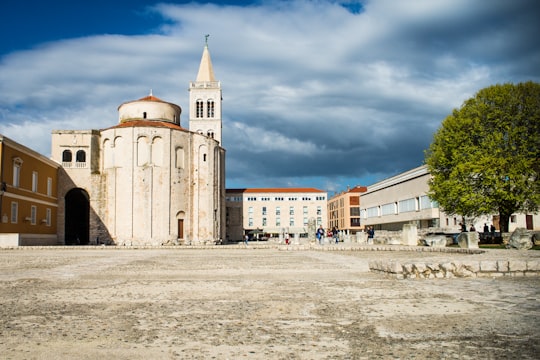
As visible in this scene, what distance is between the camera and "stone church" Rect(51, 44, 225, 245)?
4978cm

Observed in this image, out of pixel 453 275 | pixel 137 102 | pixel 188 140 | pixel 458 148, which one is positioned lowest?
pixel 453 275

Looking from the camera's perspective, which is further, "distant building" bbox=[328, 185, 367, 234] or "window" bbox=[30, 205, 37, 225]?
"distant building" bbox=[328, 185, 367, 234]

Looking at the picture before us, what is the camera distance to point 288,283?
9.67 metres

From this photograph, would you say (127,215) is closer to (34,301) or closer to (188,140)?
(188,140)

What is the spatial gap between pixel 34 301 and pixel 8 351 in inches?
129

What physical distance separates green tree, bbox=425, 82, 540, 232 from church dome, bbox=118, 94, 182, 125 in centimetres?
3629

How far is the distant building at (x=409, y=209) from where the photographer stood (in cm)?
5006

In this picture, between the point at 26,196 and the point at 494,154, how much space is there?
121ft

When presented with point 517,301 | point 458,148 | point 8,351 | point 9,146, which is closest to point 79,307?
point 8,351

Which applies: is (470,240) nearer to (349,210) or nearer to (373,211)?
(373,211)

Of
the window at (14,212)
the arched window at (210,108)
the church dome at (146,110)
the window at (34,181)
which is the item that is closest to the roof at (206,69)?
the arched window at (210,108)

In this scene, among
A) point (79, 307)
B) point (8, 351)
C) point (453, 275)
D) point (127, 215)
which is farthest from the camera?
point (127, 215)

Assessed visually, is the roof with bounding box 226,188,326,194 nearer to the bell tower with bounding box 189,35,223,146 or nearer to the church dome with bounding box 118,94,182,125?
the bell tower with bounding box 189,35,223,146

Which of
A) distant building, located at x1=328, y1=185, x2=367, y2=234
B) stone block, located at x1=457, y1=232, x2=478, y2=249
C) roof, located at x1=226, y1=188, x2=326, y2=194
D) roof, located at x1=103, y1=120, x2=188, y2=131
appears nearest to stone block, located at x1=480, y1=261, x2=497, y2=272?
stone block, located at x1=457, y1=232, x2=478, y2=249
